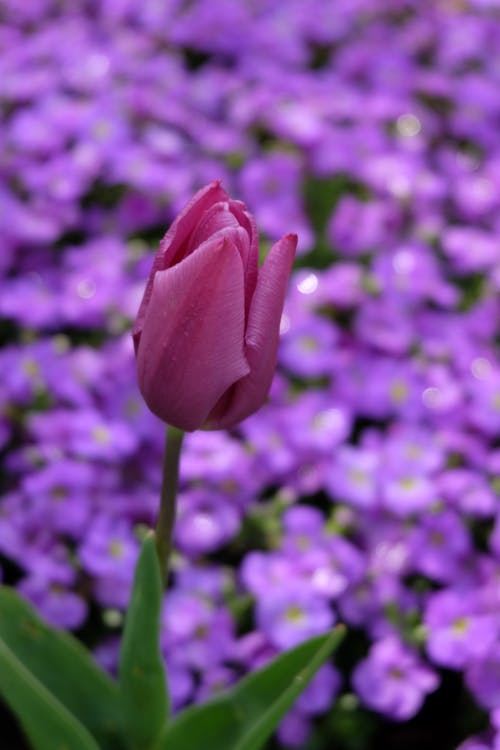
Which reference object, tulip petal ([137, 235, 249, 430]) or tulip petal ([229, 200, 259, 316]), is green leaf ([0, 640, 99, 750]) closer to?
tulip petal ([137, 235, 249, 430])

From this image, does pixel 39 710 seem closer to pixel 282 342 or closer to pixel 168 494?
pixel 168 494

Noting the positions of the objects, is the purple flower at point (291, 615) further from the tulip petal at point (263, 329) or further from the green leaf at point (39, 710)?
the tulip petal at point (263, 329)

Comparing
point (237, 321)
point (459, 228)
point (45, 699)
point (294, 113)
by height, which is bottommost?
point (459, 228)

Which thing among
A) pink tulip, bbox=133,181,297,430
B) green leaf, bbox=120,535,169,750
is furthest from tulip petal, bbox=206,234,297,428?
green leaf, bbox=120,535,169,750

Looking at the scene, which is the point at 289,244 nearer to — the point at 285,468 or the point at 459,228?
the point at 285,468

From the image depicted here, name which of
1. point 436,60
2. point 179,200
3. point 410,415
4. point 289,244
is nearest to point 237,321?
point 289,244

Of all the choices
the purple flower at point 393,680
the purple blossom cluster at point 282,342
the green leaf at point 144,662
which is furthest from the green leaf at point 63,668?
the purple flower at point 393,680

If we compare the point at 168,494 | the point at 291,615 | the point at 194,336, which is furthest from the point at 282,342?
the point at 194,336
